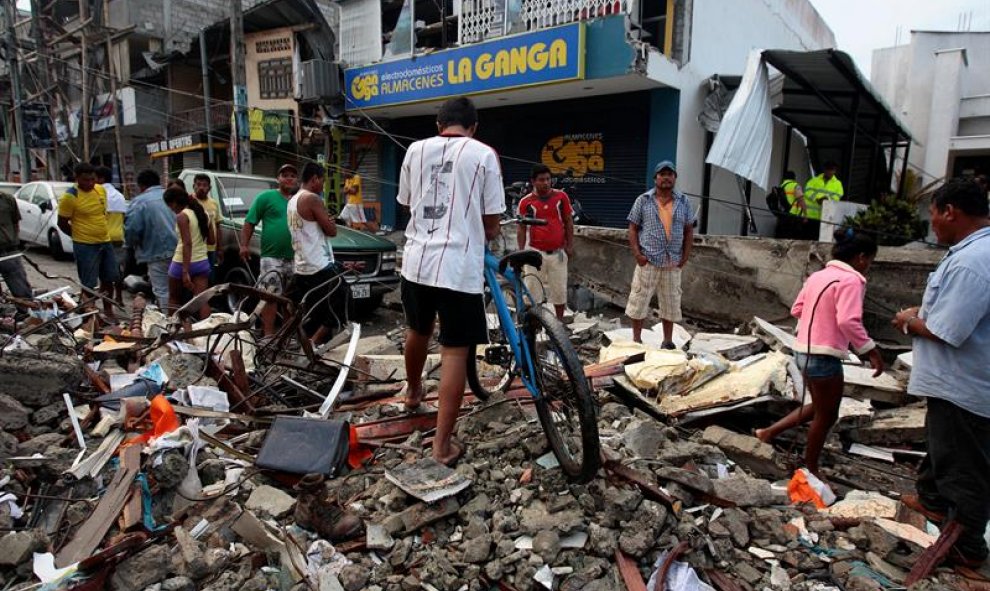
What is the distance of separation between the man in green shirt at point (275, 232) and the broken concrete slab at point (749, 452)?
416 centimetres

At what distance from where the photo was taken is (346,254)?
7062 millimetres

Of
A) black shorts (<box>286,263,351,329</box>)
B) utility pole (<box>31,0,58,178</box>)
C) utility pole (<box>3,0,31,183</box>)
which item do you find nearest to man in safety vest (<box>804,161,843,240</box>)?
black shorts (<box>286,263,351,329</box>)

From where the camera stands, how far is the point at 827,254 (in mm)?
6473

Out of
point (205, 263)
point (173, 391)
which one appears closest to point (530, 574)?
point (173, 391)

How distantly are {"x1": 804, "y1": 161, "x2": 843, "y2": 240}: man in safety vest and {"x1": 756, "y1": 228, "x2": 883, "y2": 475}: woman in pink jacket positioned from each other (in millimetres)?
7513

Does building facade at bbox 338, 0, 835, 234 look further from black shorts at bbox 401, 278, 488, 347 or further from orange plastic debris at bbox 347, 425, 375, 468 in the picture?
orange plastic debris at bbox 347, 425, 375, 468

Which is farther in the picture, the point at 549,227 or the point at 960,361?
the point at 549,227

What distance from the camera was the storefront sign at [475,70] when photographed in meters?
10.4

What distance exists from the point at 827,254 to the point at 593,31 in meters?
5.87

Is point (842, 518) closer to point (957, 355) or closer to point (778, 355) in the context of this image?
point (957, 355)

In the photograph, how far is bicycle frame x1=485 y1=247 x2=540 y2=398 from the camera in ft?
9.95

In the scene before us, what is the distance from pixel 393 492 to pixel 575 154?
1093cm

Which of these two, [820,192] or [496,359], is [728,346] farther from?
[820,192]

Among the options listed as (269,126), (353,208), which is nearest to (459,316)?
(353,208)
